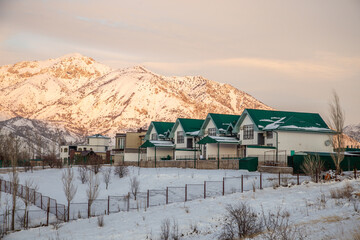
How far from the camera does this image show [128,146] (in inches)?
3875

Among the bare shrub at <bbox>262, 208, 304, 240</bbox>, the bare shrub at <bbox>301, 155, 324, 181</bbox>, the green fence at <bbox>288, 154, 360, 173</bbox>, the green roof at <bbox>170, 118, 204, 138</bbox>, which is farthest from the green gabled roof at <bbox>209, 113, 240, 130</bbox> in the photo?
the bare shrub at <bbox>262, 208, 304, 240</bbox>

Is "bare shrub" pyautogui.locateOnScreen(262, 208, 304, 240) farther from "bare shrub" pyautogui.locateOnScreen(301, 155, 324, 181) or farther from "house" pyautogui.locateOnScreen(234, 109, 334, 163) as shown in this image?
"house" pyautogui.locateOnScreen(234, 109, 334, 163)

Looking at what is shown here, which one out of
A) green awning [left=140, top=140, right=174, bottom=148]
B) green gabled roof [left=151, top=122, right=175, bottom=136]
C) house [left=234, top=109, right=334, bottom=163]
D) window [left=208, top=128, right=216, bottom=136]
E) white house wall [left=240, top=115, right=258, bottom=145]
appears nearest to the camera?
house [left=234, top=109, right=334, bottom=163]

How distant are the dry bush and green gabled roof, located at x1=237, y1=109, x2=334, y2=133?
25188mm

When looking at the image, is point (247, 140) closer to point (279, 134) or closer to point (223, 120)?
point (279, 134)

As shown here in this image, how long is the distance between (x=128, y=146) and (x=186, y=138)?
2453 centimetres

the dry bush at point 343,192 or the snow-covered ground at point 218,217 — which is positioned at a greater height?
the dry bush at point 343,192

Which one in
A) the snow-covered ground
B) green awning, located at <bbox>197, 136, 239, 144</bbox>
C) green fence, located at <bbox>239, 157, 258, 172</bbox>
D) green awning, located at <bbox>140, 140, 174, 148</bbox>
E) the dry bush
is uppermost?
green awning, located at <bbox>197, 136, 239, 144</bbox>

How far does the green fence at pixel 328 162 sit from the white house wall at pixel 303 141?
855 centimetres

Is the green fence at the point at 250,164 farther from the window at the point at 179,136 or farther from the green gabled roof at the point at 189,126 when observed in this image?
the window at the point at 179,136

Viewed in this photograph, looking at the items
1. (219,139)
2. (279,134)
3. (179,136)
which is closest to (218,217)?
(279,134)

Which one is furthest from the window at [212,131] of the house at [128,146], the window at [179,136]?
the house at [128,146]

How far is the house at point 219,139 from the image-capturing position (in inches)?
2522

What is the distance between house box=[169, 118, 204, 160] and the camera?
74.3 metres
